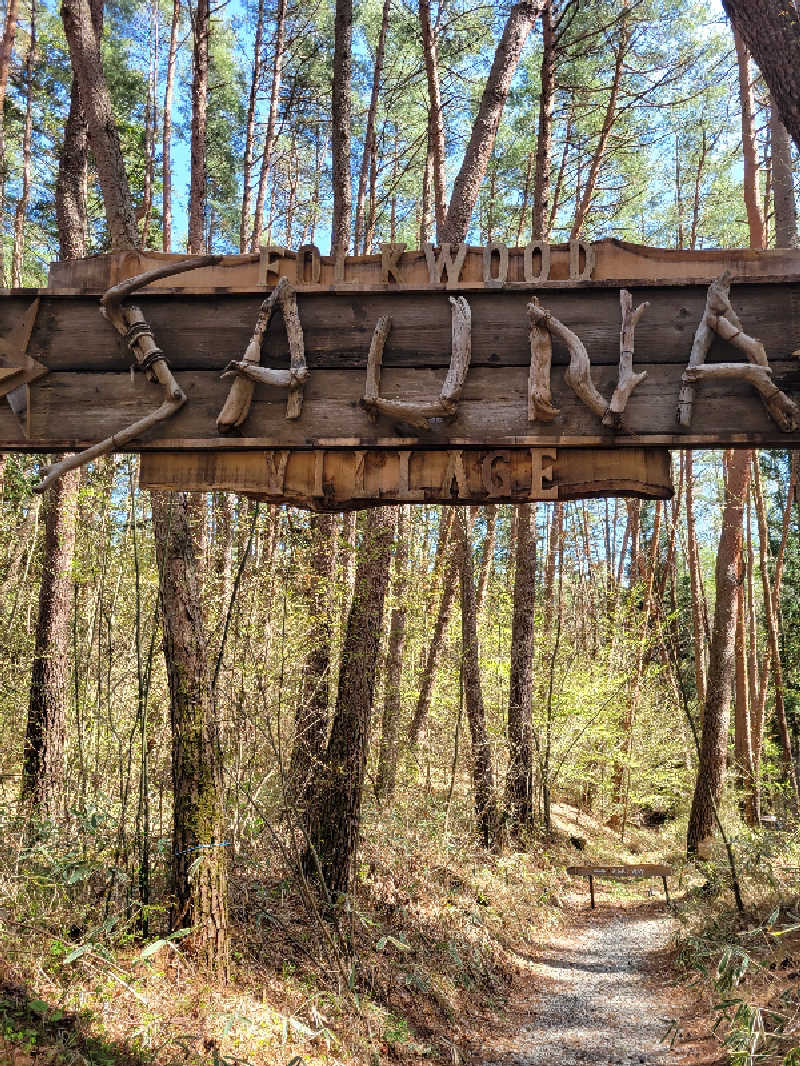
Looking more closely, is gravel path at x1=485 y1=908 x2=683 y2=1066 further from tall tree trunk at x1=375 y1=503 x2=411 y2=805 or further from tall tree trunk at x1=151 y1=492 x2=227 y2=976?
tall tree trunk at x1=151 y1=492 x2=227 y2=976

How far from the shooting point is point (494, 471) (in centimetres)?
214

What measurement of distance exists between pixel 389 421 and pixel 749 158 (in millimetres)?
11631

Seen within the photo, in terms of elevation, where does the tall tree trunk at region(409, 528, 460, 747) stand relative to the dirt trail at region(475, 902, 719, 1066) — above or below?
above

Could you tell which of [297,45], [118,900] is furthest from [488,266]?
[297,45]

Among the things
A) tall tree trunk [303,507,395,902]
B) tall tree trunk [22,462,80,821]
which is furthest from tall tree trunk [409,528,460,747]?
tall tree trunk [303,507,395,902]

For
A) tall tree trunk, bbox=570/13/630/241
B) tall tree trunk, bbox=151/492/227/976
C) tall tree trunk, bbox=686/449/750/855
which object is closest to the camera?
tall tree trunk, bbox=151/492/227/976

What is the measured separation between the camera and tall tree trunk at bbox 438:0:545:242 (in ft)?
20.5

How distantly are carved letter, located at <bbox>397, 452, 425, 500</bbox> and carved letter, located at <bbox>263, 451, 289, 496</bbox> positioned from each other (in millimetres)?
289

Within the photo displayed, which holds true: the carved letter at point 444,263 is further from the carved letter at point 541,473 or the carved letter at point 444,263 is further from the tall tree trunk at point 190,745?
the tall tree trunk at point 190,745

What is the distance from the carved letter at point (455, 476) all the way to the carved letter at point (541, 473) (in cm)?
17

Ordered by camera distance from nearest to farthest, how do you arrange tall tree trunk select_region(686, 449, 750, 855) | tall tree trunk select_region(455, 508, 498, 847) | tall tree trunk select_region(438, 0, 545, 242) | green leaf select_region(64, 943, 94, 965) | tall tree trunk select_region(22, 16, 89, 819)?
1. green leaf select_region(64, 943, 94, 965)
2. tall tree trunk select_region(438, 0, 545, 242)
3. tall tree trunk select_region(22, 16, 89, 819)
4. tall tree trunk select_region(455, 508, 498, 847)
5. tall tree trunk select_region(686, 449, 750, 855)

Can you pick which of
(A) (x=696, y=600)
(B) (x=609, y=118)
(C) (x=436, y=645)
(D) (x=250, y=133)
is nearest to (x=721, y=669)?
(C) (x=436, y=645)

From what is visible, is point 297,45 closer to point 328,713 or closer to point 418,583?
point 418,583

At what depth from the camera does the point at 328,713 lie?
6.91 m
